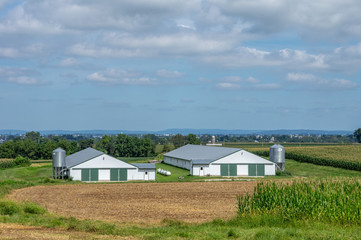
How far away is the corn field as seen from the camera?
21812 mm

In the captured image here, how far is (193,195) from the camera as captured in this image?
39812mm

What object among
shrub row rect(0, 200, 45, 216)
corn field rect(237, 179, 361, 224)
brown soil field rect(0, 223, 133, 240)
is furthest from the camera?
shrub row rect(0, 200, 45, 216)

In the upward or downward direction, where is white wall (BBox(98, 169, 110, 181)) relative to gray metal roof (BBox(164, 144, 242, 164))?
downward

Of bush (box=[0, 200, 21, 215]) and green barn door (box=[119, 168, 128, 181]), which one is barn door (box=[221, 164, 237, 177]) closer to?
green barn door (box=[119, 168, 128, 181])

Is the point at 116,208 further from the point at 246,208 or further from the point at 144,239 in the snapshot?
the point at 144,239

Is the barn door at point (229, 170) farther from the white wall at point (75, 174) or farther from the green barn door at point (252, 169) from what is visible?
the white wall at point (75, 174)

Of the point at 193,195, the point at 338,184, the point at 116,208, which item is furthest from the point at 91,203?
the point at 338,184

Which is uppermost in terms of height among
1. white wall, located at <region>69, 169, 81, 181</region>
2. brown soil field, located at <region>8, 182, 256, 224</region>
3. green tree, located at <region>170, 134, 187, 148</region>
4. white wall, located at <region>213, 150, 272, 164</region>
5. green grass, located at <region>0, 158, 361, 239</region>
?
green tree, located at <region>170, 134, 187, 148</region>

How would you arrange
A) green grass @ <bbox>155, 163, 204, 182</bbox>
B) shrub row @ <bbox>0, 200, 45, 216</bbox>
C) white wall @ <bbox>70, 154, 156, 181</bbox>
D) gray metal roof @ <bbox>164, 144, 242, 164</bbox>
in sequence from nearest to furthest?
shrub row @ <bbox>0, 200, 45, 216</bbox> → green grass @ <bbox>155, 163, 204, 182</bbox> → white wall @ <bbox>70, 154, 156, 181</bbox> → gray metal roof @ <bbox>164, 144, 242, 164</bbox>

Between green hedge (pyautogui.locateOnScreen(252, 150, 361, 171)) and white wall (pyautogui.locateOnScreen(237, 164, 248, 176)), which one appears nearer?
white wall (pyautogui.locateOnScreen(237, 164, 248, 176))

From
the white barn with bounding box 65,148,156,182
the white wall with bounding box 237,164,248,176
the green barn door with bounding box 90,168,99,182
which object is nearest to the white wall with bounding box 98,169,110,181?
the white barn with bounding box 65,148,156,182

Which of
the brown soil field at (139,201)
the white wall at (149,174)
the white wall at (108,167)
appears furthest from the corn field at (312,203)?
the white wall at (108,167)

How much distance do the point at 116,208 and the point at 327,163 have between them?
1870 inches

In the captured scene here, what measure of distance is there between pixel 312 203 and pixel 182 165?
5230 centimetres
